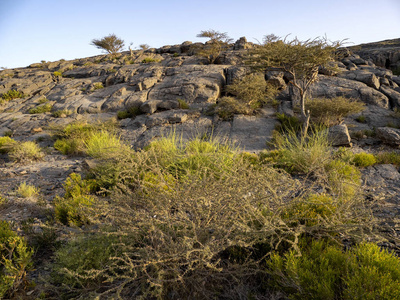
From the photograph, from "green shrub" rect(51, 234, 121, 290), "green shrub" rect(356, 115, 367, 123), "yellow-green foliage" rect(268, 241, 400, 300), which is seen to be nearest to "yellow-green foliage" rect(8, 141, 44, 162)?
"green shrub" rect(51, 234, 121, 290)

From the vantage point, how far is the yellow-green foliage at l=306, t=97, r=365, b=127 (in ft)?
33.9

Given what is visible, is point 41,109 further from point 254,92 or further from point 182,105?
point 254,92

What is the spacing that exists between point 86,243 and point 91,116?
44.6 ft

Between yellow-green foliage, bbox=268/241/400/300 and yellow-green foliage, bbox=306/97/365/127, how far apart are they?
9815 mm

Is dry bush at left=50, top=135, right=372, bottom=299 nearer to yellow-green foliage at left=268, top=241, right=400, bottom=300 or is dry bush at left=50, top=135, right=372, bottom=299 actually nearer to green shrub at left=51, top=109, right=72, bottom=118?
yellow-green foliage at left=268, top=241, right=400, bottom=300

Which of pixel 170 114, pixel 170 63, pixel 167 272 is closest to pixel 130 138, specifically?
pixel 170 114

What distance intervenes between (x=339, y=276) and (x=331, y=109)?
34.9 ft

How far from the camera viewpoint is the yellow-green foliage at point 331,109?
1034cm

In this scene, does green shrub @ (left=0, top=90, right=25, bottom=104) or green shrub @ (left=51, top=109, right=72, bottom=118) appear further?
green shrub @ (left=0, top=90, right=25, bottom=104)

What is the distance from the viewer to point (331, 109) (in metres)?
10.5

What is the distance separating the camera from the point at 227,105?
41.0 feet

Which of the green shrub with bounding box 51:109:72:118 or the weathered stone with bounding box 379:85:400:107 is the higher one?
the green shrub with bounding box 51:109:72:118

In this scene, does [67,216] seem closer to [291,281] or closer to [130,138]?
[291,281]

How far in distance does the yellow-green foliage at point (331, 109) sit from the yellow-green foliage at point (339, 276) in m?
9.81
